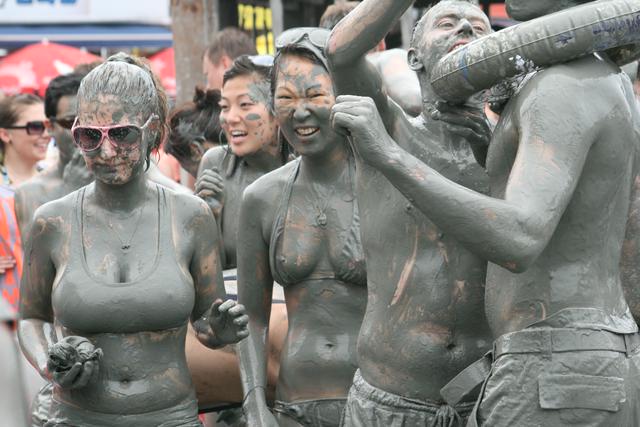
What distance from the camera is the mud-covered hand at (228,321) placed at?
5.09 meters

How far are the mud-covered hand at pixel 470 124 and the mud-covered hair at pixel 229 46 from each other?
17.2ft

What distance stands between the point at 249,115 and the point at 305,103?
5.38ft

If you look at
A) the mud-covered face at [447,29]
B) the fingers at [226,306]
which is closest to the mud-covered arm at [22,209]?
the fingers at [226,306]

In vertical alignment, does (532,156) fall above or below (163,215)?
above

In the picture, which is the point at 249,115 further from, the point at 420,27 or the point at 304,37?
the point at 420,27

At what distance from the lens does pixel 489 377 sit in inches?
163

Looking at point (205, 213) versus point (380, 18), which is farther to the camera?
→ point (205, 213)

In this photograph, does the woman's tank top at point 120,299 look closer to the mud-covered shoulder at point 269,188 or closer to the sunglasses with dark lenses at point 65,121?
the mud-covered shoulder at point 269,188

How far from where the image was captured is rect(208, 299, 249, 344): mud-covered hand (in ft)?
16.7

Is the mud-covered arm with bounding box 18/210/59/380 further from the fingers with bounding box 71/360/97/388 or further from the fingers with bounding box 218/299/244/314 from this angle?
the fingers with bounding box 218/299/244/314

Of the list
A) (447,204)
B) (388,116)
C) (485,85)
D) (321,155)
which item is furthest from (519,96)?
(321,155)

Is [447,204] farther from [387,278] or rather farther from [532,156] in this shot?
[387,278]

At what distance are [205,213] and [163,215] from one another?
170 mm

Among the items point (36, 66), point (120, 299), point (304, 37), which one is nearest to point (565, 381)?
point (120, 299)
